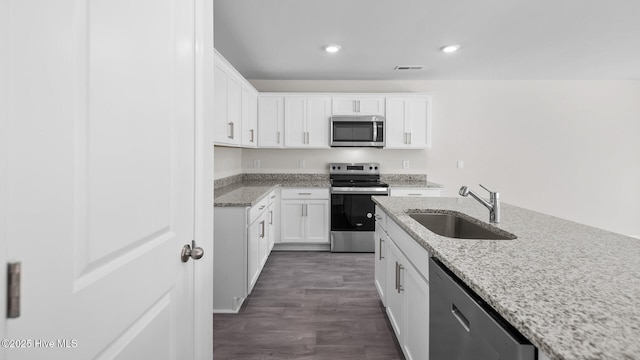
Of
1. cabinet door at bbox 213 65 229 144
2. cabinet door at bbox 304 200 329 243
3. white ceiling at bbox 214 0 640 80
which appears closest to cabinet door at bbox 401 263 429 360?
cabinet door at bbox 213 65 229 144

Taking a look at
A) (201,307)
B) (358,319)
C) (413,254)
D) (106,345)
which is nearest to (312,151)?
(358,319)

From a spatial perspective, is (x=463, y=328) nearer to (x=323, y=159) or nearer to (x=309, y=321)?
(x=309, y=321)

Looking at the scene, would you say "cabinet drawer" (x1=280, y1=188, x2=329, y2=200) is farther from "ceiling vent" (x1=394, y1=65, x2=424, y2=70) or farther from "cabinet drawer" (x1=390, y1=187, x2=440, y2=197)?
"ceiling vent" (x1=394, y1=65, x2=424, y2=70)

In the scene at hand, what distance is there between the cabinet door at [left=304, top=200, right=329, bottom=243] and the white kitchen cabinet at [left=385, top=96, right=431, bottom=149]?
126 centimetres

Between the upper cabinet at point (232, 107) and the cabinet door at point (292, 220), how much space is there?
0.93m

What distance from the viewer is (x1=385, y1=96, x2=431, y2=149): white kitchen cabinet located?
425 centimetres

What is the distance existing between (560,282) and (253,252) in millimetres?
2269

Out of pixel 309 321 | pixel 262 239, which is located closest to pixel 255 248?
pixel 262 239

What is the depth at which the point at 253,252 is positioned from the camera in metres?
2.69

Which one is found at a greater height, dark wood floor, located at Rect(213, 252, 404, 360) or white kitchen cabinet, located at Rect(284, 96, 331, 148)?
white kitchen cabinet, located at Rect(284, 96, 331, 148)

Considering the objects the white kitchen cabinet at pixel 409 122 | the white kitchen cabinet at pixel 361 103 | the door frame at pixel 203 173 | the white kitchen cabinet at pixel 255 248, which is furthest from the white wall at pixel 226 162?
the door frame at pixel 203 173

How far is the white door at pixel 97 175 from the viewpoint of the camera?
1.58ft

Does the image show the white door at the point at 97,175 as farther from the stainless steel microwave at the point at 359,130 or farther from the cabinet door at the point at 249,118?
the stainless steel microwave at the point at 359,130

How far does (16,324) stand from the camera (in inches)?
18.3
